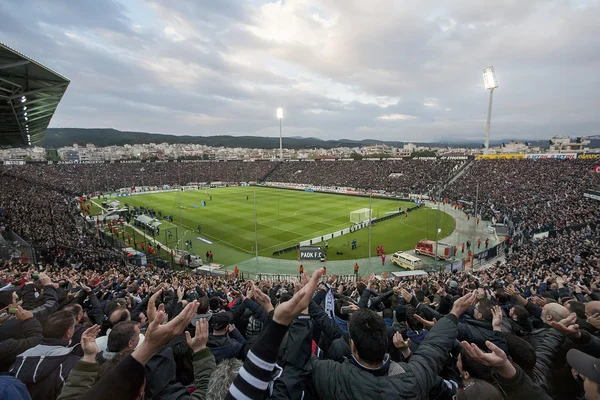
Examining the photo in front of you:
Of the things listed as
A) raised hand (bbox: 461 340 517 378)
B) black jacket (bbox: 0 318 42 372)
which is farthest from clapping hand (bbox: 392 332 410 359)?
black jacket (bbox: 0 318 42 372)

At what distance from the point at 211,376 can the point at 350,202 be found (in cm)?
5358

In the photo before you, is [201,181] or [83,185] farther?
[201,181]

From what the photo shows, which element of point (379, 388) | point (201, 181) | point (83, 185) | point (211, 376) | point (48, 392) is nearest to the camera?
point (379, 388)

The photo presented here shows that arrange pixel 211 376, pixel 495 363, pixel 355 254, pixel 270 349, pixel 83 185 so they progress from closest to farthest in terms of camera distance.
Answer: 1. pixel 270 349
2. pixel 495 363
3. pixel 211 376
4. pixel 355 254
5. pixel 83 185

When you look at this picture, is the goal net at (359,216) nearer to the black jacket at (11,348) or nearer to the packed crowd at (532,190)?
the packed crowd at (532,190)

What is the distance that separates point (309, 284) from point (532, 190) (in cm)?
5072

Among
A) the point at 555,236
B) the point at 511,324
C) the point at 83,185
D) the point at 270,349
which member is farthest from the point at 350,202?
the point at 83,185

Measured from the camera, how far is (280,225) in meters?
39.8

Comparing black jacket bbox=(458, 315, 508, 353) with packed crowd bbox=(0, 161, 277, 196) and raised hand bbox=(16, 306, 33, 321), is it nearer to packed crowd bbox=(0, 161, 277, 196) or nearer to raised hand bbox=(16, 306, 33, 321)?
raised hand bbox=(16, 306, 33, 321)

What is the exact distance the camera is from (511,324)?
498cm

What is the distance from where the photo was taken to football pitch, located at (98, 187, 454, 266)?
99.9 feet

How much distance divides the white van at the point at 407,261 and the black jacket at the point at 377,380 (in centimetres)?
2291

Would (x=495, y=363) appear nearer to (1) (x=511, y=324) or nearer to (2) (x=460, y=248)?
(1) (x=511, y=324)

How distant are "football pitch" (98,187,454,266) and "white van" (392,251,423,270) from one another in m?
3.39
